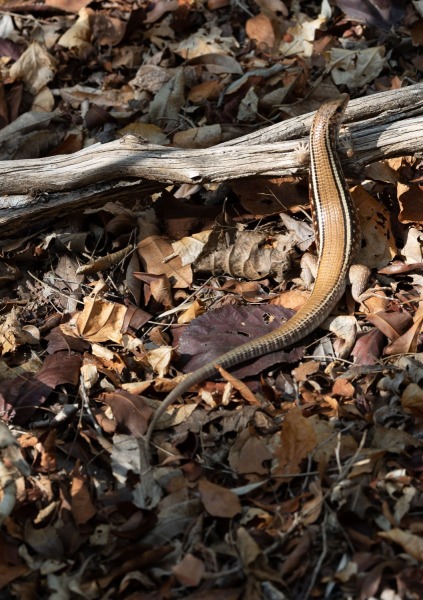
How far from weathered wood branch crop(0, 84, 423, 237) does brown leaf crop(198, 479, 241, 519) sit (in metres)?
2.30

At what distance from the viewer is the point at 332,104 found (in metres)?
5.05

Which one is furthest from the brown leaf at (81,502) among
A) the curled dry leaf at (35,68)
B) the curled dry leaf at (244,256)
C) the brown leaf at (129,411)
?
the curled dry leaf at (35,68)

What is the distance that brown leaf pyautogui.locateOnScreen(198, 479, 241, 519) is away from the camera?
11.1ft

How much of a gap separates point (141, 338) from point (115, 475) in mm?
1207

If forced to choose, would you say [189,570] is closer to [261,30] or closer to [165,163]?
[165,163]

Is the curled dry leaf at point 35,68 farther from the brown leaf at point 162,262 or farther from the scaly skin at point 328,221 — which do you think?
the scaly skin at point 328,221

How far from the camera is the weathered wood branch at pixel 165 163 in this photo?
4863mm

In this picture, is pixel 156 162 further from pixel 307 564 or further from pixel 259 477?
pixel 307 564

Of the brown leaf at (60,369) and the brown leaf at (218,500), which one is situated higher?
the brown leaf at (218,500)

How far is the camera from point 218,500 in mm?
3426

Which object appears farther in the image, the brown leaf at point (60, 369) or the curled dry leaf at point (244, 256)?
the curled dry leaf at point (244, 256)

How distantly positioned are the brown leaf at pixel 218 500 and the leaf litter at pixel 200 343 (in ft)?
0.07

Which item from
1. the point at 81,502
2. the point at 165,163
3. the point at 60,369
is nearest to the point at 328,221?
the point at 165,163

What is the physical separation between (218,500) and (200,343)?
126cm
